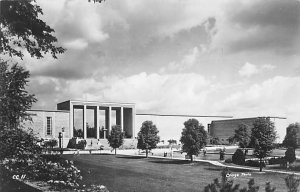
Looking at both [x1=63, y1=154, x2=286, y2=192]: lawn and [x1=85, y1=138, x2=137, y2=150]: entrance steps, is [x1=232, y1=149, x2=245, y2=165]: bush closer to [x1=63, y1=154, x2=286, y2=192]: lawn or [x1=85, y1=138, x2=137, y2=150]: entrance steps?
[x1=63, y1=154, x2=286, y2=192]: lawn

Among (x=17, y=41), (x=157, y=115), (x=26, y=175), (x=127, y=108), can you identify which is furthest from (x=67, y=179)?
(x=157, y=115)

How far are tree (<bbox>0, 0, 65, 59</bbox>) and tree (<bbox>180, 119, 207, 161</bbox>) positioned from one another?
2733cm

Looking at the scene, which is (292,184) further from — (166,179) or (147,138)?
(147,138)

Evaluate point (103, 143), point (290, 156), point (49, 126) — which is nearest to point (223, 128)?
point (103, 143)

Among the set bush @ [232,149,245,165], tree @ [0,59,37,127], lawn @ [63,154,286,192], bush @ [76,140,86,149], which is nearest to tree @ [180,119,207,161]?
bush @ [232,149,245,165]

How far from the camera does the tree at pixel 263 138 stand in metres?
26.2

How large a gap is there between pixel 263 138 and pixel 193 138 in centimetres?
958

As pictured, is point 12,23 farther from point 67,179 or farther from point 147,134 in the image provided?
point 147,134

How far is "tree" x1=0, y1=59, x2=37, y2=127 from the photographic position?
6711 mm

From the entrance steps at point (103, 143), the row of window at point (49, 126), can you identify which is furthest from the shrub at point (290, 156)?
the row of window at point (49, 126)

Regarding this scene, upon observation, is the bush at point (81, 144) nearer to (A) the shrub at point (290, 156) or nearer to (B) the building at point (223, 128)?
(A) the shrub at point (290, 156)

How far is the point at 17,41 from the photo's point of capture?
7613mm

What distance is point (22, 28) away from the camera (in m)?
7.37

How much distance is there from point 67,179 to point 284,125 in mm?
83799
